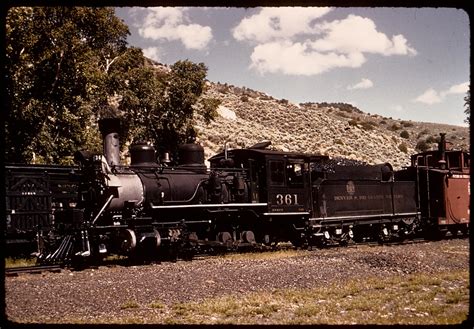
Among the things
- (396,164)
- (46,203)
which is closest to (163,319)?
(46,203)

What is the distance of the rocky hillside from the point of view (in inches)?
2372

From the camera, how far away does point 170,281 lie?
11.0m

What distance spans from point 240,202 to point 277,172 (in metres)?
2.05

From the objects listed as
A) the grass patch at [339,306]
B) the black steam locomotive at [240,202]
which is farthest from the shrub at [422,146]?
the grass patch at [339,306]

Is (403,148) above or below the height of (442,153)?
above

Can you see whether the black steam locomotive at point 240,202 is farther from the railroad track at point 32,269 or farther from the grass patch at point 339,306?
the grass patch at point 339,306

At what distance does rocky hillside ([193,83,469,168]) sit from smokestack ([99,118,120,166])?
33930 mm

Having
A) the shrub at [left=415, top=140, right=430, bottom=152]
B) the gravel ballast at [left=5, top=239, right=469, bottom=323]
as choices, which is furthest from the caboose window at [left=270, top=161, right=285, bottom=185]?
the shrub at [left=415, top=140, right=430, bottom=152]

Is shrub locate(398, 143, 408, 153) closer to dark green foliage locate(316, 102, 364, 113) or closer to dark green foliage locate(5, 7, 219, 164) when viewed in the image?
dark green foliage locate(316, 102, 364, 113)

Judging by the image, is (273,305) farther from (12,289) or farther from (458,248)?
(458,248)

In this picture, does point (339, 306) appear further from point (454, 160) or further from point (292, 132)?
point (292, 132)

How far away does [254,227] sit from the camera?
1966cm

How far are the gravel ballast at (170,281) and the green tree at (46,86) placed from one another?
9.14m

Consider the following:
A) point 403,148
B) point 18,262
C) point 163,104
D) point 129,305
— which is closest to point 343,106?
point 403,148
